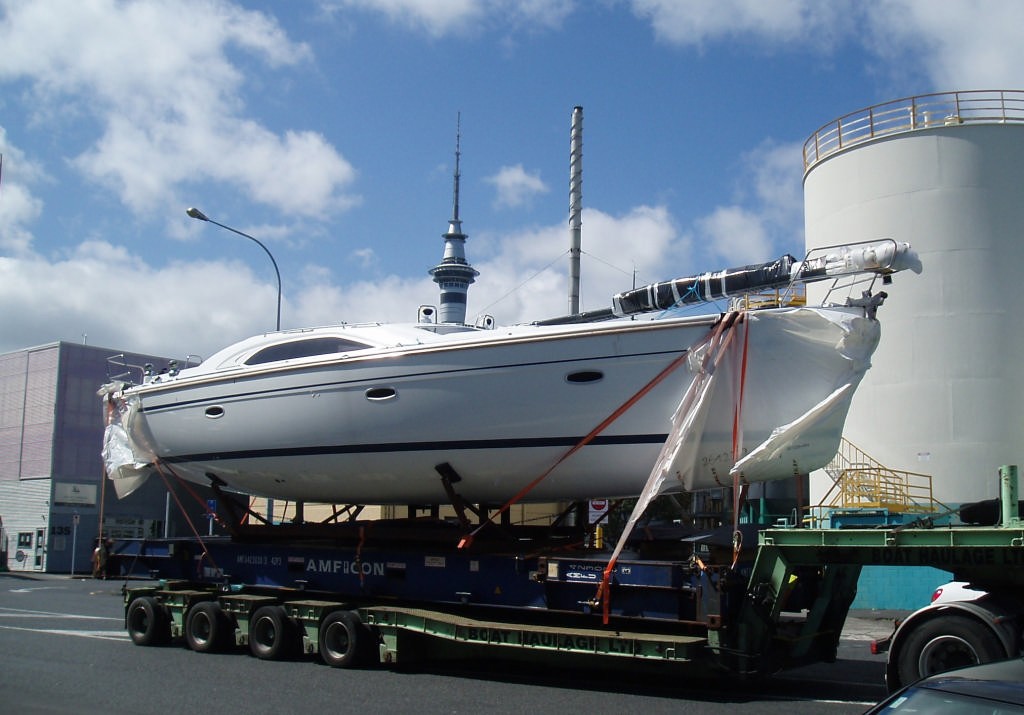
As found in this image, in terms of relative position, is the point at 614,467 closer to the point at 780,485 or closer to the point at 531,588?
the point at 531,588

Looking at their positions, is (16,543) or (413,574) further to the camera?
(16,543)

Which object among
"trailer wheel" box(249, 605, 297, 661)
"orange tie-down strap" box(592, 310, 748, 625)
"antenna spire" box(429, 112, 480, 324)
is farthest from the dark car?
"antenna spire" box(429, 112, 480, 324)

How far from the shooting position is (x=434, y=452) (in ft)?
32.4

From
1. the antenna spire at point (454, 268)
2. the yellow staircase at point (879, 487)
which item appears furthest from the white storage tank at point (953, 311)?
the antenna spire at point (454, 268)

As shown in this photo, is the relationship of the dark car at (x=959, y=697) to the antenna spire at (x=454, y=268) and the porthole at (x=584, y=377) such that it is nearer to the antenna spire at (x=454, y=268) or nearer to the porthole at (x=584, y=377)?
the porthole at (x=584, y=377)

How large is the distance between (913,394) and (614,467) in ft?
39.5

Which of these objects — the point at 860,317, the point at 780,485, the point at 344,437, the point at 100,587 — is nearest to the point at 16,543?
the point at 100,587

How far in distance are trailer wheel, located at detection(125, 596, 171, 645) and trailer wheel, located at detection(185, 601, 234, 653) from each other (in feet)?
1.76

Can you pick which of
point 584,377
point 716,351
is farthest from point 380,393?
point 716,351

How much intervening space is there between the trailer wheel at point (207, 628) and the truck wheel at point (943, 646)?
7059 millimetres

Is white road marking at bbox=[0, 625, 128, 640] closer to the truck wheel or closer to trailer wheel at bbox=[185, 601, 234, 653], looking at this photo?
trailer wheel at bbox=[185, 601, 234, 653]

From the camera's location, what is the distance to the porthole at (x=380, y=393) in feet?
32.5

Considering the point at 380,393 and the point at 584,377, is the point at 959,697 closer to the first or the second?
the point at 584,377

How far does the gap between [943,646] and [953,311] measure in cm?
1333
